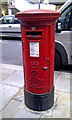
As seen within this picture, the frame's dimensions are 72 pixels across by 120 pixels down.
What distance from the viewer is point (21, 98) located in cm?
317

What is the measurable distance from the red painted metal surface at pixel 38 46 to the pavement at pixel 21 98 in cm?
45

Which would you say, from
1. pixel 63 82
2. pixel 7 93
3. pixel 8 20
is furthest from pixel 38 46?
pixel 8 20

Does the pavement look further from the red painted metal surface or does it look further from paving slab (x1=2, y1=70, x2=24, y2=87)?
the red painted metal surface

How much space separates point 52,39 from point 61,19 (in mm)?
2291

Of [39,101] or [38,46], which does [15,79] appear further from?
[38,46]

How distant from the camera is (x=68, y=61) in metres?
4.42

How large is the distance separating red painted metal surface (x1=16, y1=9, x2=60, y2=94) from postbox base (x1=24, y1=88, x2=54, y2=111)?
3.3 inches

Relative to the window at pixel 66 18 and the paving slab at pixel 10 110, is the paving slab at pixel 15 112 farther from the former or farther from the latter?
the window at pixel 66 18

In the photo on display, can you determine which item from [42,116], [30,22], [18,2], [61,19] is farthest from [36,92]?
[18,2]

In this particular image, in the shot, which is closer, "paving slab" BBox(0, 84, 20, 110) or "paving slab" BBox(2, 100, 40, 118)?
"paving slab" BBox(2, 100, 40, 118)

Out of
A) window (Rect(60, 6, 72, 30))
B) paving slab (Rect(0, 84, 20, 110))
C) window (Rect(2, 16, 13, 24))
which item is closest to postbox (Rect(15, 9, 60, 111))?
paving slab (Rect(0, 84, 20, 110))

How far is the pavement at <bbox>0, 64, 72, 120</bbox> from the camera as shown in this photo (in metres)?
2.67

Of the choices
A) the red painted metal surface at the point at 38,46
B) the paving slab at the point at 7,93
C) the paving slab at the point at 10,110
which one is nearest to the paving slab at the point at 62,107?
the red painted metal surface at the point at 38,46

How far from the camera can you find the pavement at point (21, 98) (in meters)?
2.67
